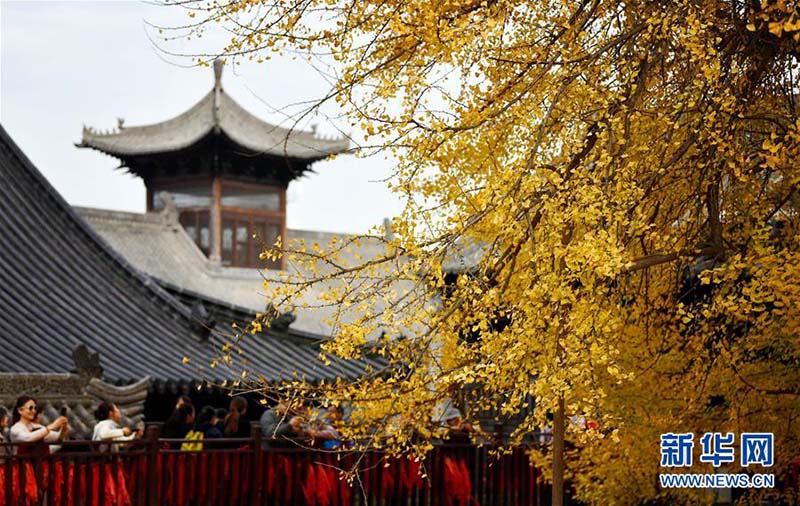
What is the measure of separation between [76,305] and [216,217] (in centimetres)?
2137

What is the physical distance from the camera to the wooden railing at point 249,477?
11.0m

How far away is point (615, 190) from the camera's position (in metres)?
8.24

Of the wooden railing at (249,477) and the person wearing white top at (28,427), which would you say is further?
the person wearing white top at (28,427)

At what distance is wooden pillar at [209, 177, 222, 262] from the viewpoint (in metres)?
39.4

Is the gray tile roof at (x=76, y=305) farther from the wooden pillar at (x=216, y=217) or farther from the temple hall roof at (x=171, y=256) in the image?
the wooden pillar at (x=216, y=217)

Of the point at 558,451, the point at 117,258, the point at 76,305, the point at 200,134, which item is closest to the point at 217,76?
the point at 200,134

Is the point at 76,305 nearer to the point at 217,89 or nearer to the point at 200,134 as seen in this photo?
the point at 200,134

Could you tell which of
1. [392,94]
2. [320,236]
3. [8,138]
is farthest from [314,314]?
[392,94]

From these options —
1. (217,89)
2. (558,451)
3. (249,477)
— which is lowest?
(249,477)

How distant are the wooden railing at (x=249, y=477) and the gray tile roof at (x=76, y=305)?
2256 mm

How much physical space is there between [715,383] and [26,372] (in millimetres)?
8382

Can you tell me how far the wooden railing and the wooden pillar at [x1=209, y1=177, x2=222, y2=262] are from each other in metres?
24.6

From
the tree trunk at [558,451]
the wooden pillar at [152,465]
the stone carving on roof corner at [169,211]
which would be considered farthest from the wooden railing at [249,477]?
the stone carving on roof corner at [169,211]

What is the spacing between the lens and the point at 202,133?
3916 cm
